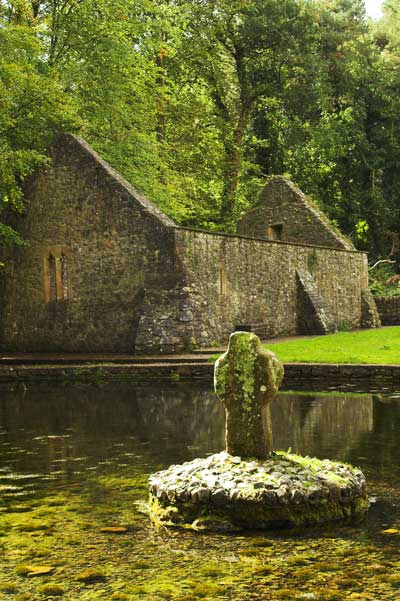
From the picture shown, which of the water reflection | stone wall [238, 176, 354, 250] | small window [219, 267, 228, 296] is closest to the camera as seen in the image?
the water reflection

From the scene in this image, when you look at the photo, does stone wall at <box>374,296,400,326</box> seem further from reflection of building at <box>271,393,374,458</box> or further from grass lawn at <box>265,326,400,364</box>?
reflection of building at <box>271,393,374,458</box>

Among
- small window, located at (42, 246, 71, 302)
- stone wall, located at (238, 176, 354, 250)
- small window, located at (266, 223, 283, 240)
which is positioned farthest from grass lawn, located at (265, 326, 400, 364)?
small window, located at (266, 223, 283, 240)

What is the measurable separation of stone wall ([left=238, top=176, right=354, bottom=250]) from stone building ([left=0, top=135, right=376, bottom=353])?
548 cm

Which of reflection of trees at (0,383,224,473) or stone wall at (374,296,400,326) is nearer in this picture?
reflection of trees at (0,383,224,473)

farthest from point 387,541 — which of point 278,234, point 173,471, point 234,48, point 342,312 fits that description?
point 234,48

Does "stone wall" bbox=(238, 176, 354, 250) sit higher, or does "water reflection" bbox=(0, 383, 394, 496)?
"stone wall" bbox=(238, 176, 354, 250)

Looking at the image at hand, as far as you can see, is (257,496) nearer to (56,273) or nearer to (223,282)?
(223,282)

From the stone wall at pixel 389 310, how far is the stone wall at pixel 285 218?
11.6ft

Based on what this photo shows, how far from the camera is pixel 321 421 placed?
473 inches

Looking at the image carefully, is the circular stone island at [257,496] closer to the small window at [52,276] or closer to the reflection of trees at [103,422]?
the reflection of trees at [103,422]

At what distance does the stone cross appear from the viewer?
24.7 feet

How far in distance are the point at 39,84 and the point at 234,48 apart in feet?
68.2

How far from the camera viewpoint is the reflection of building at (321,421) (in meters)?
10.1

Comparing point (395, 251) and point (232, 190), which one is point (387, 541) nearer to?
point (232, 190)
